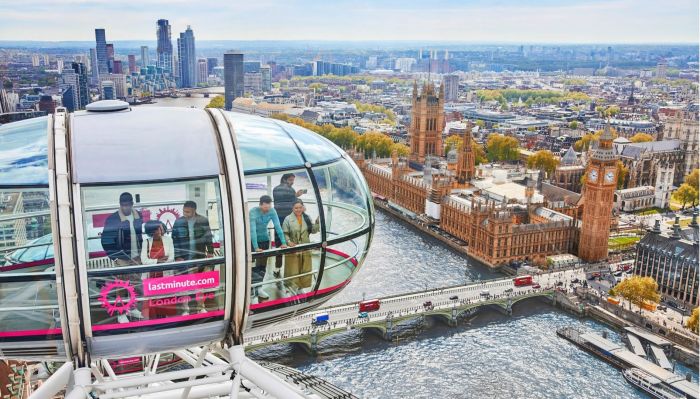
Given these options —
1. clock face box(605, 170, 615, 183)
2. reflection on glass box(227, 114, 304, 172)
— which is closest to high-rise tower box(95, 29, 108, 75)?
clock face box(605, 170, 615, 183)

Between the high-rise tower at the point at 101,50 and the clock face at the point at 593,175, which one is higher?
the high-rise tower at the point at 101,50

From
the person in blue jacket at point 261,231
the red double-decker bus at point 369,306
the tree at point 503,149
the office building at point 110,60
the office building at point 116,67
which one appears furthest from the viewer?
the office building at point 110,60

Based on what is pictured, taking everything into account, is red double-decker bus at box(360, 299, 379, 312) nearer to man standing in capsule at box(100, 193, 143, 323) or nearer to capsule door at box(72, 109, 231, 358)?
capsule door at box(72, 109, 231, 358)

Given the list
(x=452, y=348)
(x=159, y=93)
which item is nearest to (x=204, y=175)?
(x=452, y=348)

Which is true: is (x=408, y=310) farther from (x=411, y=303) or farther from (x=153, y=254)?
(x=153, y=254)

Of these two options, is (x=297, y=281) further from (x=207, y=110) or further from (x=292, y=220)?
(x=207, y=110)

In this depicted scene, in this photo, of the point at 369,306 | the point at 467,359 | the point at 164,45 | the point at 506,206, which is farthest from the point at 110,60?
the point at 467,359

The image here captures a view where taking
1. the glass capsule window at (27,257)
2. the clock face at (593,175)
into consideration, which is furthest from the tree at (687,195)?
the glass capsule window at (27,257)

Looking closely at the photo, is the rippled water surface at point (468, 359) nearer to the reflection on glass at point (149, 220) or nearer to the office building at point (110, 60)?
the reflection on glass at point (149, 220)
